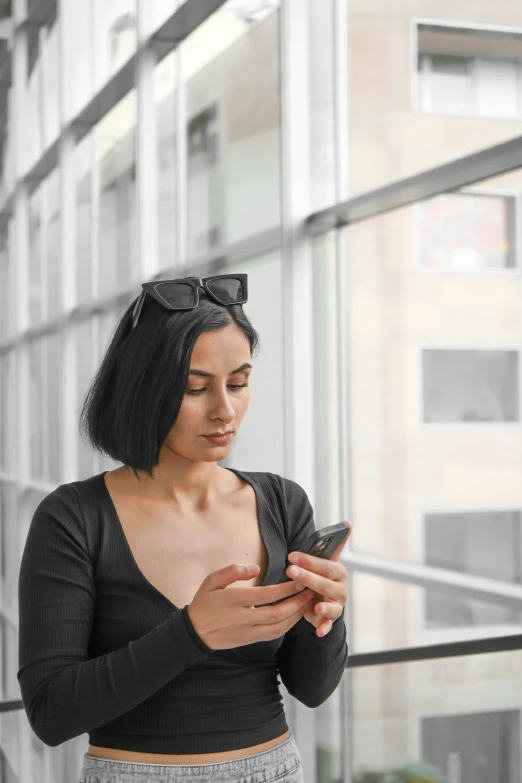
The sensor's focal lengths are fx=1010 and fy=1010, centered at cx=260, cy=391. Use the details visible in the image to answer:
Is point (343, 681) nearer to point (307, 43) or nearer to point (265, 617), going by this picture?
point (265, 617)

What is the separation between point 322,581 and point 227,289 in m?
0.44

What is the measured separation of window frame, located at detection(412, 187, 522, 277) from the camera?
4145 mm

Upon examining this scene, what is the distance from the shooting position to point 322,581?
127 centimetres

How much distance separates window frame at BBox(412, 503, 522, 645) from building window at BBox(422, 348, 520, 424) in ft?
Answer: 1.30

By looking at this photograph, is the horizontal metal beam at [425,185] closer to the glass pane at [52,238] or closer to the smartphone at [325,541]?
the smartphone at [325,541]

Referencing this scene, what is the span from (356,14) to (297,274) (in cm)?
134

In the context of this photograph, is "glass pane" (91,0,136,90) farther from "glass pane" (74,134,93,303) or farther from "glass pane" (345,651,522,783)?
"glass pane" (345,651,522,783)

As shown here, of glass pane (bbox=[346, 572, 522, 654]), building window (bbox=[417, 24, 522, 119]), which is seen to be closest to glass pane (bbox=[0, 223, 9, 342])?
glass pane (bbox=[346, 572, 522, 654])

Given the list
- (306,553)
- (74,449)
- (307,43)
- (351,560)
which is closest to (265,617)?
(306,553)

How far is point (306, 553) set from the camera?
1.30 meters

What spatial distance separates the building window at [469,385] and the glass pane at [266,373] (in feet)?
2.36

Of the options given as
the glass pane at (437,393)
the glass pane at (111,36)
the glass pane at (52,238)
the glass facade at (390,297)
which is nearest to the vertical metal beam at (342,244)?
the glass facade at (390,297)

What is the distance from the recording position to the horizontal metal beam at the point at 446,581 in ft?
11.1

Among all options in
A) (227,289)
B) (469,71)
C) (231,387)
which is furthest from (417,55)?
(231,387)
